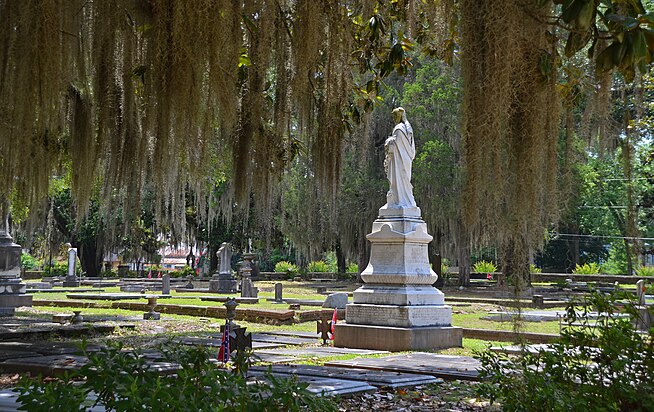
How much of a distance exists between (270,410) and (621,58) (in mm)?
2224

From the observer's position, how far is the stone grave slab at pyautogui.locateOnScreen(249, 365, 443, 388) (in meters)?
6.41

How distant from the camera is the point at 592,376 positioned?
384 centimetres

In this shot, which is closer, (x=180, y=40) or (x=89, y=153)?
(x=180, y=40)

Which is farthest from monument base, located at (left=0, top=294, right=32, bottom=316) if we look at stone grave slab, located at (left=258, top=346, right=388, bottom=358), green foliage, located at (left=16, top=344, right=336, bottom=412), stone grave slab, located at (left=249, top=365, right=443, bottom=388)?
green foliage, located at (left=16, top=344, right=336, bottom=412)

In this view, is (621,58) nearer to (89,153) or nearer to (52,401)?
(52,401)

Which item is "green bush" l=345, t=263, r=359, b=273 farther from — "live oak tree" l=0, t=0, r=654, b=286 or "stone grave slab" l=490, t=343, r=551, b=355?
"live oak tree" l=0, t=0, r=654, b=286

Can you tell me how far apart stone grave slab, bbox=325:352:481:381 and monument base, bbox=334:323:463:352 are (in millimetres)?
1533

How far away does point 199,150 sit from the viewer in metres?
5.00

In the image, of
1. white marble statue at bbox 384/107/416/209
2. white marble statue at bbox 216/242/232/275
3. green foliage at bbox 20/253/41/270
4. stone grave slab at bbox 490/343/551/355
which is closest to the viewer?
stone grave slab at bbox 490/343/551/355

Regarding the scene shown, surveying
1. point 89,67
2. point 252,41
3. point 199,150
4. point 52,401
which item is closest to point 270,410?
point 52,401

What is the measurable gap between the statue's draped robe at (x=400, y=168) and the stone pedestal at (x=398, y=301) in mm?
209

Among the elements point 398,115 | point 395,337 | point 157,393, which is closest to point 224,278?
point 398,115

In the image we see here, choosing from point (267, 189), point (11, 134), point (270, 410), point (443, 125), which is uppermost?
point (443, 125)

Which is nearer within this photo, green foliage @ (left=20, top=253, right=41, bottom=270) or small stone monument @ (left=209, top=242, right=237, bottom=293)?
small stone monument @ (left=209, top=242, right=237, bottom=293)
